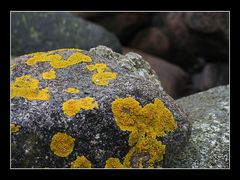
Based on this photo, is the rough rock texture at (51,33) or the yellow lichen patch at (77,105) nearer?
the yellow lichen patch at (77,105)

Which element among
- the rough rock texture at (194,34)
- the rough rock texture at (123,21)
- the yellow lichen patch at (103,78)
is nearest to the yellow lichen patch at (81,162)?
the yellow lichen patch at (103,78)

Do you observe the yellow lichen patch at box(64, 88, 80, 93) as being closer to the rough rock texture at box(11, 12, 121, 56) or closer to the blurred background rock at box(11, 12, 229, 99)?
the blurred background rock at box(11, 12, 229, 99)

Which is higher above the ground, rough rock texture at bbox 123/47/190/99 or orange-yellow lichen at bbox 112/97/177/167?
rough rock texture at bbox 123/47/190/99

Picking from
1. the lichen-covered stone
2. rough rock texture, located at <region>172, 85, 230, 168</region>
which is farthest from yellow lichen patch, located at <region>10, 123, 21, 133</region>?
rough rock texture, located at <region>172, 85, 230, 168</region>

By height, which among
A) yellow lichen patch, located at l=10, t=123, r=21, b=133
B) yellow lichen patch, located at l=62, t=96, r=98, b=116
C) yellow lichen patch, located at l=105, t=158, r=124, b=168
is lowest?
yellow lichen patch, located at l=105, t=158, r=124, b=168

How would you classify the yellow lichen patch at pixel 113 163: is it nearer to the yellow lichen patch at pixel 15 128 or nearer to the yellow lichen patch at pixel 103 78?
the yellow lichen patch at pixel 103 78

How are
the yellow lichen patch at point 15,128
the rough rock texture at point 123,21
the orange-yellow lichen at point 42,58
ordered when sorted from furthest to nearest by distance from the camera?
the rough rock texture at point 123,21 < the orange-yellow lichen at point 42,58 < the yellow lichen patch at point 15,128
